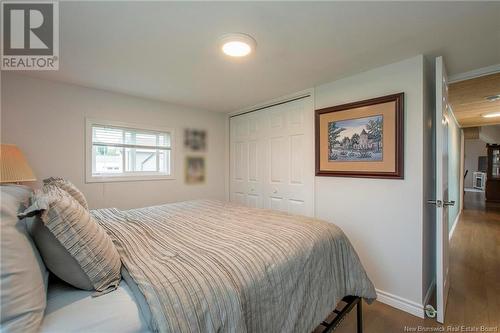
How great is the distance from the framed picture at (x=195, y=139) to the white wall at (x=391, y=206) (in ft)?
6.82

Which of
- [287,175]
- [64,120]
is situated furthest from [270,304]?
[64,120]

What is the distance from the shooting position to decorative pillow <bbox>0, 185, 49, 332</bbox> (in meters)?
0.62

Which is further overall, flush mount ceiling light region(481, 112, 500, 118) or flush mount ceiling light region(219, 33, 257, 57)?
flush mount ceiling light region(481, 112, 500, 118)

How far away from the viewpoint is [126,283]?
931 mm

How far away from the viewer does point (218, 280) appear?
0.93 meters

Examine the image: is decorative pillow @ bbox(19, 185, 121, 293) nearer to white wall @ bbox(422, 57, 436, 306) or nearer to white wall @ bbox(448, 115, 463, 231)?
white wall @ bbox(422, 57, 436, 306)

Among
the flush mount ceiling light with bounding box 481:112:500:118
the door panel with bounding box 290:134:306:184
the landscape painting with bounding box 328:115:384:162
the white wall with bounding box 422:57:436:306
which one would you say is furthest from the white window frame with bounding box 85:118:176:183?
the flush mount ceiling light with bounding box 481:112:500:118

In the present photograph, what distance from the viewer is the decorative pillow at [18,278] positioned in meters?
0.62

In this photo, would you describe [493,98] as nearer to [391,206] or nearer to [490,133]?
[391,206]

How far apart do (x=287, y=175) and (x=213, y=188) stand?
1416 millimetres

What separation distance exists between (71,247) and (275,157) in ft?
8.47

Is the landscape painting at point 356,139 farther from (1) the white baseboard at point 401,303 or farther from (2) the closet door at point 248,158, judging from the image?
(1) the white baseboard at point 401,303

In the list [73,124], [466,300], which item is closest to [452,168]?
[466,300]

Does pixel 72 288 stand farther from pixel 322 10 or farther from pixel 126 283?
pixel 322 10
